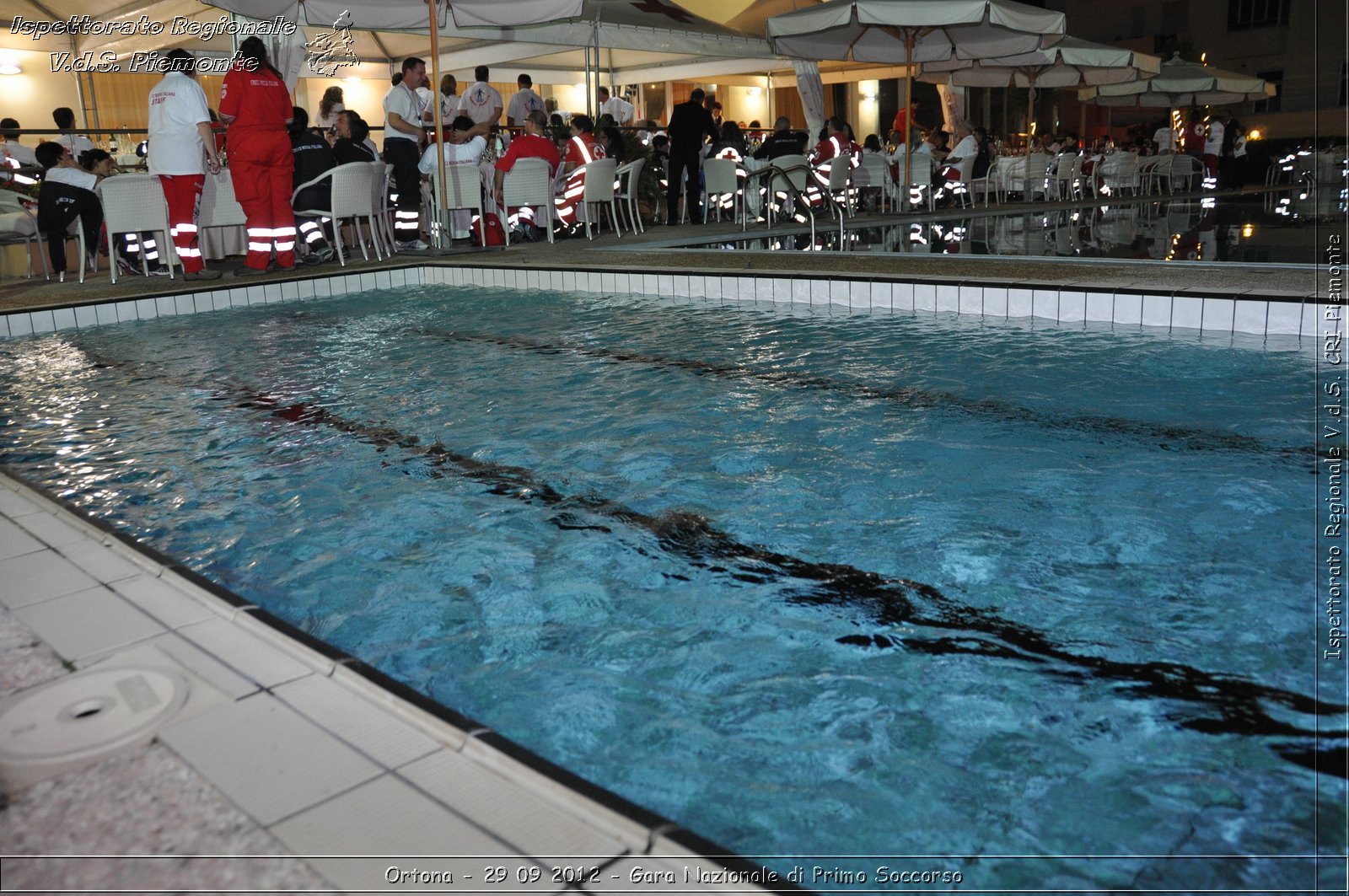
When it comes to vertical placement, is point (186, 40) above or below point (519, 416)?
above

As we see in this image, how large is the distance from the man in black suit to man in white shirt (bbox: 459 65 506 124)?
75.4 inches

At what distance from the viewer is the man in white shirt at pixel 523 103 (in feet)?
35.5

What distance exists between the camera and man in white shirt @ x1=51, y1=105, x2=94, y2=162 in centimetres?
833

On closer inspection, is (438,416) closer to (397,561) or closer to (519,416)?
(519,416)

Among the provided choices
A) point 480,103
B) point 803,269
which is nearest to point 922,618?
point 803,269

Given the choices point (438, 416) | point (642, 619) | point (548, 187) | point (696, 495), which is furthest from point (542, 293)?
point (642, 619)

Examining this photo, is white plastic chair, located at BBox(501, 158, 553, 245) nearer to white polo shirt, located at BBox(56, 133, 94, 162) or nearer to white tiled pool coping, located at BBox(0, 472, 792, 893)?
white polo shirt, located at BBox(56, 133, 94, 162)

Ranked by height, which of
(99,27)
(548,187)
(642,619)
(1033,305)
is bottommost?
(642,619)

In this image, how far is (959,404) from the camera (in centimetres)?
361

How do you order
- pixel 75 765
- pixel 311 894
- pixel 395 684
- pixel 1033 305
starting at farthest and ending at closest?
pixel 1033 305 < pixel 395 684 < pixel 75 765 < pixel 311 894

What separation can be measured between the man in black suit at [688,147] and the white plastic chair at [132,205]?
5.44m

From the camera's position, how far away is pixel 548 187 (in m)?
8.96

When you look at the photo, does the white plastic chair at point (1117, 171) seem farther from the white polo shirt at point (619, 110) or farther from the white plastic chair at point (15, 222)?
the white plastic chair at point (15, 222)

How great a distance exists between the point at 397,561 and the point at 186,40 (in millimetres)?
11250
